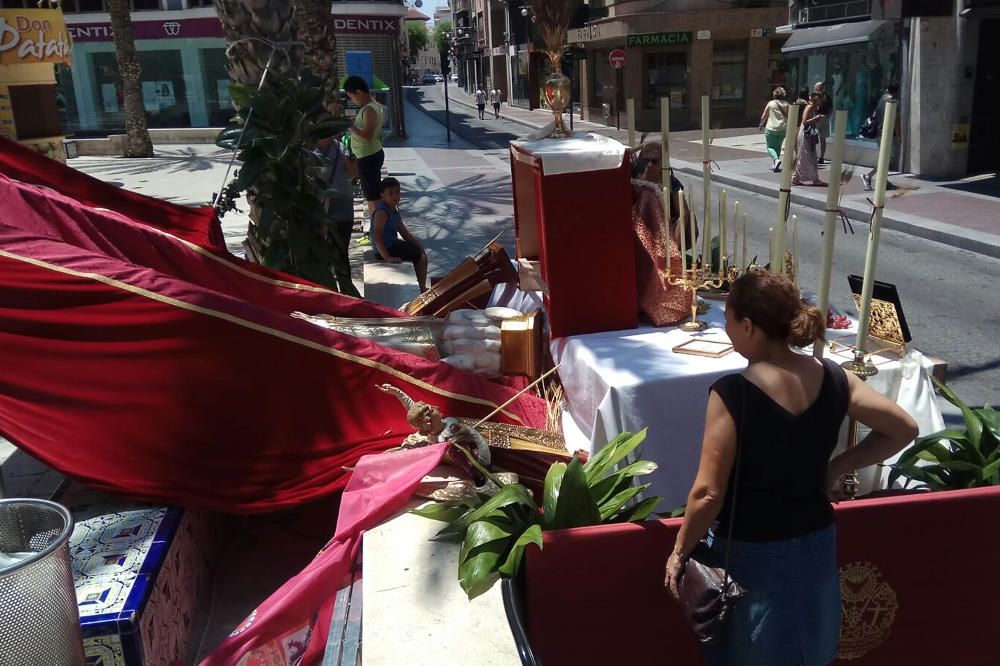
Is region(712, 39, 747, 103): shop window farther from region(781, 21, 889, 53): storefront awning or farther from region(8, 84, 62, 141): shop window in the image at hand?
region(8, 84, 62, 141): shop window

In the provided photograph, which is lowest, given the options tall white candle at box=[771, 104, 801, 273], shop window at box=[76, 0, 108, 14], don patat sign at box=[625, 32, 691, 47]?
tall white candle at box=[771, 104, 801, 273]

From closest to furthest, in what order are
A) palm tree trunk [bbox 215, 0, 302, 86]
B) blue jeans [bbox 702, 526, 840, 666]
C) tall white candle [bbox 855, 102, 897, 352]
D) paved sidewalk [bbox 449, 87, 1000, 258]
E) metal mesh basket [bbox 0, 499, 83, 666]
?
metal mesh basket [bbox 0, 499, 83, 666], blue jeans [bbox 702, 526, 840, 666], tall white candle [bbox 855, 102, 897, 352], palm tree trunk [bbox 215, 0, 302, 86], paved sidewalk [bbox 449, 87, 1000, 258]

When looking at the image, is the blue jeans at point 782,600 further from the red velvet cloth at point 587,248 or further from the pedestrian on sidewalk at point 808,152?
the pedestrian on sidewalk at point 808,152

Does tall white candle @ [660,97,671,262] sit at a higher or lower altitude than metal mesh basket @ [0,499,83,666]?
higher

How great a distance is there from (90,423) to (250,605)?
107 cm

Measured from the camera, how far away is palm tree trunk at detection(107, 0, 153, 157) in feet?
76.0

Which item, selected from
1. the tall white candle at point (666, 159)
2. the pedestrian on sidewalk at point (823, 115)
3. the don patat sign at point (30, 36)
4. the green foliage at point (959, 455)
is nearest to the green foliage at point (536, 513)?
the green foliage at point (959, 455)

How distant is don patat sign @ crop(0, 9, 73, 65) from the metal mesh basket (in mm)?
10530

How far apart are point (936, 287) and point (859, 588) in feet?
24.4

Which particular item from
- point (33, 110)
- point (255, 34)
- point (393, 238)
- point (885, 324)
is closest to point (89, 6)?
point (33, 110)

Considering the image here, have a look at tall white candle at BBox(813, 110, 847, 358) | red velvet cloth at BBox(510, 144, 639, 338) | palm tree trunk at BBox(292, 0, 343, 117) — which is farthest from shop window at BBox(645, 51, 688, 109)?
tall white candle at BBox(813, 110, 847, 358)

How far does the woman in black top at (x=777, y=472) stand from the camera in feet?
7.56

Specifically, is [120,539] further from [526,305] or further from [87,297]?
[526,305]

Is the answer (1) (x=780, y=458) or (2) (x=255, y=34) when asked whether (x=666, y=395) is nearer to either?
(1) (x=780, y=458)
